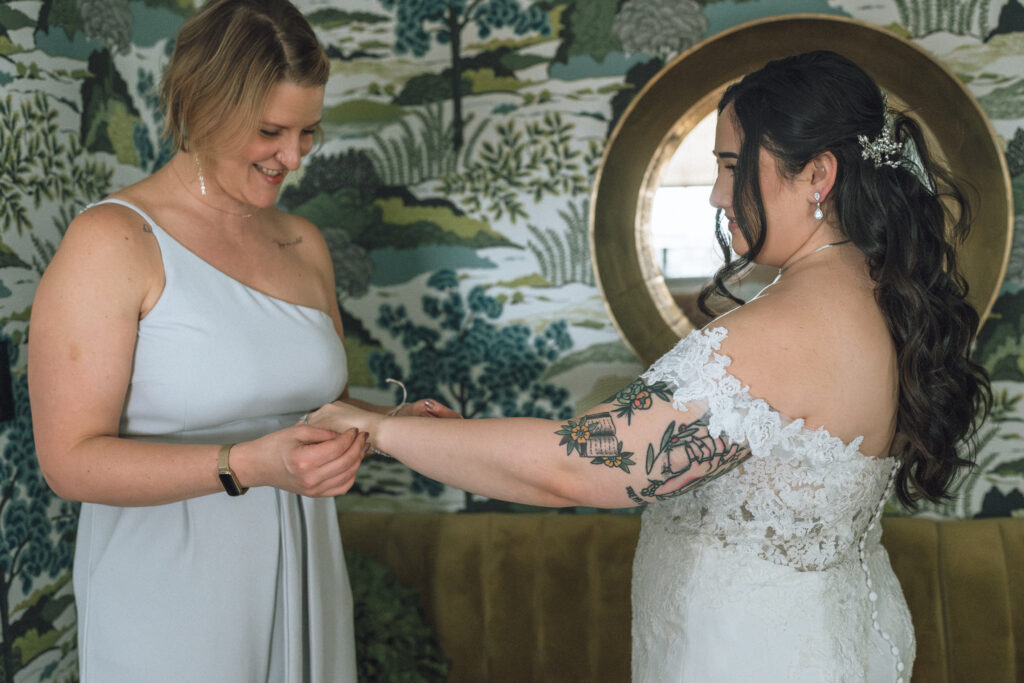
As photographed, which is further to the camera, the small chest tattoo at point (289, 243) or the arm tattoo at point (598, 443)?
the small chest tattoo at point (289, 243)

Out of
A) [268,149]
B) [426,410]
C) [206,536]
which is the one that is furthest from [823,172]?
[206,536]

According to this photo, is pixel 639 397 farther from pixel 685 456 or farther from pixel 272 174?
pixel 272 174

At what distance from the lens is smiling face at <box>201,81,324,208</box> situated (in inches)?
55.5

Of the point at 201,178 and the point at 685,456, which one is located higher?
the point at 201,178

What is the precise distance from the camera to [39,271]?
1.88 meters

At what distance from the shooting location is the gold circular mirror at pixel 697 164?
7.09ft

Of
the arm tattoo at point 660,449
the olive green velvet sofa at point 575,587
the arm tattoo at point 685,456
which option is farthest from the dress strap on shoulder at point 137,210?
the olive green velvet sofa at point 575,587

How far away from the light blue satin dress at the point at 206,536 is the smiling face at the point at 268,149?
172 millimetres

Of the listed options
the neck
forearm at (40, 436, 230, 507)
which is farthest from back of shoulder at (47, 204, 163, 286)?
forearm at (40, 436, 230, 507)

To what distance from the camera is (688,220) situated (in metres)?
2.33

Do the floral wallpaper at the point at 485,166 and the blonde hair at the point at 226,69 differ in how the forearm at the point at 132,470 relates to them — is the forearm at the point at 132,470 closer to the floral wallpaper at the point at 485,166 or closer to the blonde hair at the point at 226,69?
the blonde hair at the point at 226,69

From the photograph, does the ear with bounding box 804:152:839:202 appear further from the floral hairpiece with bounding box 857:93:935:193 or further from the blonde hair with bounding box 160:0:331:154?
the blonde hair with bounding box 160:0:331:154

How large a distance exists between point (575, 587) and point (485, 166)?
126cm

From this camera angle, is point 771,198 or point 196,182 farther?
point 196,182
